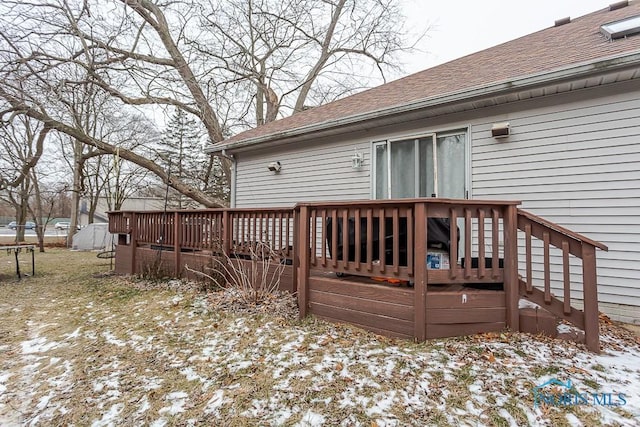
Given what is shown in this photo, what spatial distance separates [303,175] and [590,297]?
455 centimetres

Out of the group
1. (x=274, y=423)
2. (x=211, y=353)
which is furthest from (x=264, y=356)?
(x=274, y=423)

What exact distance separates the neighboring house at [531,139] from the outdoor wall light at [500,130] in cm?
1

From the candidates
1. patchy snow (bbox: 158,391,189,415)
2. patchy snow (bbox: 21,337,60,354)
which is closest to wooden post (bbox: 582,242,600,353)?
patchy snow (bbox: 158,391,189,415)

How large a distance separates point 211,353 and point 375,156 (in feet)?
12.3

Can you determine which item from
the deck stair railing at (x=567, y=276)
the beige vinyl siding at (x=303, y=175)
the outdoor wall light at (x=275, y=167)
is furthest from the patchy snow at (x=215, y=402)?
the outdoor wall light at (x=275, y=167)

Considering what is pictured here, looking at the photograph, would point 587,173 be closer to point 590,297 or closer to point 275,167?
point 590,297

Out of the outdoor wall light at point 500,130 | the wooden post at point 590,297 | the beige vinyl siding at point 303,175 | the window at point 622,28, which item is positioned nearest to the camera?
the wooden post at point 590,297

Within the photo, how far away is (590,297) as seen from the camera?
8.70 feet

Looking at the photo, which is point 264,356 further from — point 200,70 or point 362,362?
point 200,70

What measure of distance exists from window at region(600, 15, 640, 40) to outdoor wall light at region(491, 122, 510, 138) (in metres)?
1.64

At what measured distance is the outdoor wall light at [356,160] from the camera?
5337mm

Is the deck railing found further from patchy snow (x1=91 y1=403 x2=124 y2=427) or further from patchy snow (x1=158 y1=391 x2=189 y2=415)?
patchy snow (x1=91 y1=403 x2=124 y2=427)

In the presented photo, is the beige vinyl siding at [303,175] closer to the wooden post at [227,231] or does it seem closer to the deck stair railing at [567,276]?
the wooden post at [227,231]

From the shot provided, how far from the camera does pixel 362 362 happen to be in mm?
2447
